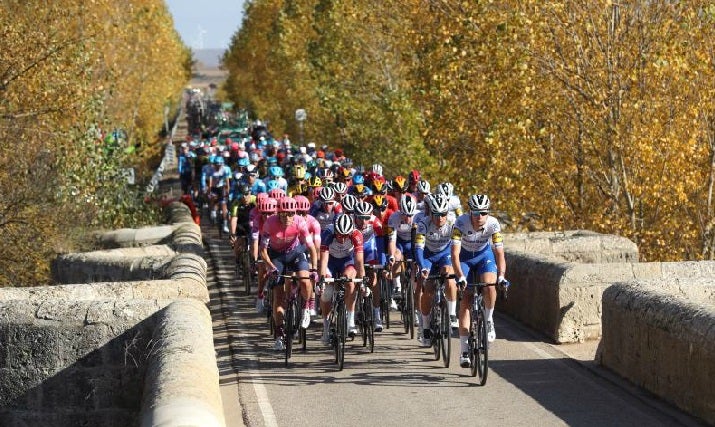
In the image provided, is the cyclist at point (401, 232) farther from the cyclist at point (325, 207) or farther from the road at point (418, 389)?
the road at point (418, 389)

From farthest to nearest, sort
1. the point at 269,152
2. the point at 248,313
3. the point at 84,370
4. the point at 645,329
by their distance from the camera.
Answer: the point at 269,152, the point at 248,313, the point at 645,329, the point at 84,370

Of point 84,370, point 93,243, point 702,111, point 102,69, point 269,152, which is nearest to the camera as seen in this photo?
point 84,370

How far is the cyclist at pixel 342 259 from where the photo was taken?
50.8 feet

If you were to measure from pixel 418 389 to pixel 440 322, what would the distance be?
1.71 metres

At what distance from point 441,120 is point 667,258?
211 inches

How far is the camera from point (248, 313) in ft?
65.9

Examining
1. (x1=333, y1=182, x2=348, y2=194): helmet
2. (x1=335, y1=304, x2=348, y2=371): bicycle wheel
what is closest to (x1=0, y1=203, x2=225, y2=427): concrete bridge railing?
(x1=335, y1=304, x2=348, y2=371): bicycle wheel

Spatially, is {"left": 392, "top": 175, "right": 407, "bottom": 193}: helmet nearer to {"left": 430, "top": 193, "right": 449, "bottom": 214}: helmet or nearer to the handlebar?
{"left": 430, "top": 193, "right": 449, "bottom": 214}: helmet

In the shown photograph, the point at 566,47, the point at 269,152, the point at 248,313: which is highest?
the point at 566,47

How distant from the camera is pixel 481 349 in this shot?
44.7ft

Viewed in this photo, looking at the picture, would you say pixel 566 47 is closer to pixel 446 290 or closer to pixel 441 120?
pixel 441 120

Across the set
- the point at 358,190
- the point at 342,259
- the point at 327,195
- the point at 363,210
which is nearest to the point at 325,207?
the point at 327,195

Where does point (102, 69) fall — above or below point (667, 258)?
above

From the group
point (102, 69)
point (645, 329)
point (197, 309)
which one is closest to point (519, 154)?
point (645, 329)
